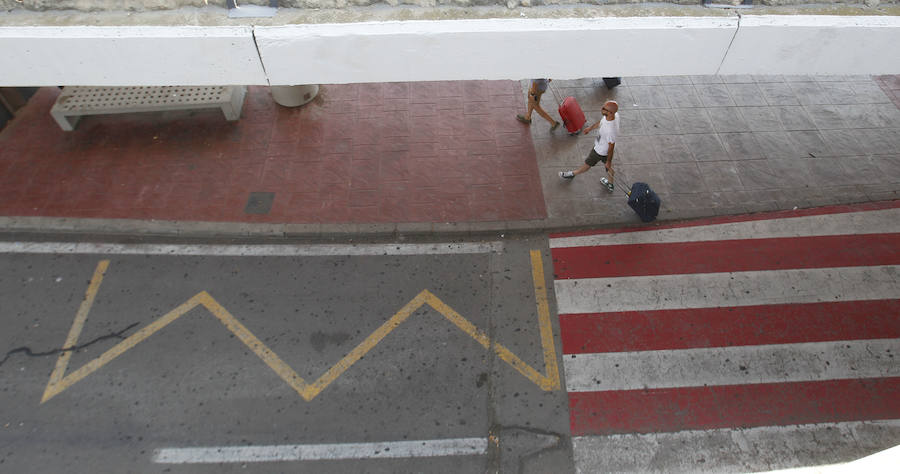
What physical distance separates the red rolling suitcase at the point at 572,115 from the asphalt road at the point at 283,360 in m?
2.15

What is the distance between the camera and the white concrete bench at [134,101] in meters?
8.31

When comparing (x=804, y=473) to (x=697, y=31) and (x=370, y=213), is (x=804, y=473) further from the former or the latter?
(x=370, y=213)

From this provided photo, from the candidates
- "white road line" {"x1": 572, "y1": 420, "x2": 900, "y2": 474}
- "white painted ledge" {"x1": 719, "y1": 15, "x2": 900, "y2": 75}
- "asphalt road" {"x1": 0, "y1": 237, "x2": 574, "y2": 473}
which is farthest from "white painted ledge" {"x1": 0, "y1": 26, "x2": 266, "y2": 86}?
"white road line" {"x1": 572, "y1": 420, "x2": 900, "y2": 474}

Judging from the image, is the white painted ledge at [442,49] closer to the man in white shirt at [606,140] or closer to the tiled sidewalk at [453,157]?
the man in white shirt at [606,140]

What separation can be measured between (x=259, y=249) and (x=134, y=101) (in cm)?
339

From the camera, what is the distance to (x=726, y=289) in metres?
6.75

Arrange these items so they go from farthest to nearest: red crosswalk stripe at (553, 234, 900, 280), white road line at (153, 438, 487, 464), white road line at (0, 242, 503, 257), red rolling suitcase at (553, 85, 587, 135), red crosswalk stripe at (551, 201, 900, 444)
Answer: red rolling suitcase at (553, 85, 587, 135) < white road line at (0, 242, 503, 257) < red crosswalk stripe at (553, 234, 900, 280) < red crosswalk stripe at (551, 201, 900, 444) < white road line at (153, 438, 487, 464)

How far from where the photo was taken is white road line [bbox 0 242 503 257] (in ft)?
23.7

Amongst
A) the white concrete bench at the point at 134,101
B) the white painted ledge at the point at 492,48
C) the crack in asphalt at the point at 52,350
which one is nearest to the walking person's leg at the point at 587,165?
the white painted ledge at the point at 492,48

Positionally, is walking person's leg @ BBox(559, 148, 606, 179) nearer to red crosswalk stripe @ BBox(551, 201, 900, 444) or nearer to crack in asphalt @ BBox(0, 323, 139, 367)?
red crosswalk stripe @ BBox(551, 201, 900, 444)

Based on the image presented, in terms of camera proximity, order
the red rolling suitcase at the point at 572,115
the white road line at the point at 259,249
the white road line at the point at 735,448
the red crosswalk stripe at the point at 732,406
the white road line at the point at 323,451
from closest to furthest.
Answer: the white road line at the point at 735,448 → the white road line at the point at 323,451 → the red crosswalk stripe at the point at 732,406 → the white road line at the point at 259,249 → the red rolling suitcase at the point at 572,115

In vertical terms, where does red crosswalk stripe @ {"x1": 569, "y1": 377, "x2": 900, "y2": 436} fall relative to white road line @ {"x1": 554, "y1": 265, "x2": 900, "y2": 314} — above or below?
below

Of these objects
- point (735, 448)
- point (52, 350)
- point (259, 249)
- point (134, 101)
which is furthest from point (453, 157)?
point (52, 350)

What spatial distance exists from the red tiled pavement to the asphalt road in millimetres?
688
